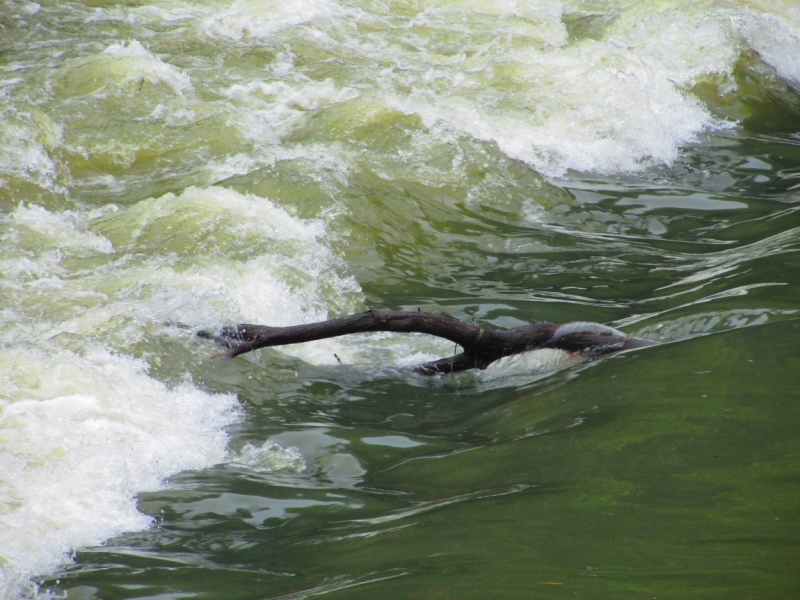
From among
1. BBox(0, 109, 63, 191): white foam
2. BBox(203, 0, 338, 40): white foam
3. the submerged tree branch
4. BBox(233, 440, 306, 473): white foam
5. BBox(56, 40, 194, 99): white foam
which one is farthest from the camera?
BBox(203, 0, 338, 40): white foam

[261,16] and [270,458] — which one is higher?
[261,16]

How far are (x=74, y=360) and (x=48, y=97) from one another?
4.39 meters

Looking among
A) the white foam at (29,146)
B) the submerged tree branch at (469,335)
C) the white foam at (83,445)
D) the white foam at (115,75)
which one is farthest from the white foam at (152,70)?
the submerged tree branch at (469,335)

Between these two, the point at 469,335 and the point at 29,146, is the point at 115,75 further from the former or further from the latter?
the point at 469,335

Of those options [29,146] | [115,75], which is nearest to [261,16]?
[115,75]

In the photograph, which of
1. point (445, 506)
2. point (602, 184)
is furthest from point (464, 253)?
point (445, 506)

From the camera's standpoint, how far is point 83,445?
3072 mm

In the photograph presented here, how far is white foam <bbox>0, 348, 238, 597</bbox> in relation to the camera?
2.51m

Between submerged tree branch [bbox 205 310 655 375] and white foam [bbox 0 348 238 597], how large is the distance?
439mm

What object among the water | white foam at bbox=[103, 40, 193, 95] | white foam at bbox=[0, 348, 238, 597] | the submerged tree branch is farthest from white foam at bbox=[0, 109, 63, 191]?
the submerged tree branch

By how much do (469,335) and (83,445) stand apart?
1574 mm

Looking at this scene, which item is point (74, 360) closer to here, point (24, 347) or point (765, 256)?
point (24, 347)

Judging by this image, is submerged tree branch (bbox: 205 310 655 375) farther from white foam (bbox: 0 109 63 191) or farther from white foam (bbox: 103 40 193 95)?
white foam (bbox: 103 40 193 95)

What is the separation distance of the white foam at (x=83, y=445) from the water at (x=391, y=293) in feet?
0.05
